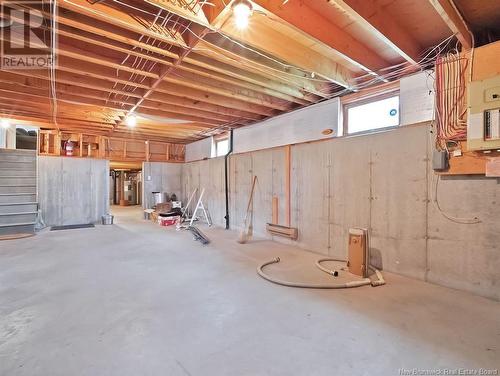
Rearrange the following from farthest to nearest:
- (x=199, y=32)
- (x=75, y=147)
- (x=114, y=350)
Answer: (x=75, y=147) → (x=199, y=32) → (x=114, y=350)

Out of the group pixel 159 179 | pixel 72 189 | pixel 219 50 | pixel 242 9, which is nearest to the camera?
pixel 242 9

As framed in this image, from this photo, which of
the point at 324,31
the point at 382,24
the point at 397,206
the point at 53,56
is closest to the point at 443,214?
the point at 397,206

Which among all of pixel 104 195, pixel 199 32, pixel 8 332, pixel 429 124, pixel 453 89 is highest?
pixel 199 32

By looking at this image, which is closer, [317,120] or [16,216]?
[317,120]

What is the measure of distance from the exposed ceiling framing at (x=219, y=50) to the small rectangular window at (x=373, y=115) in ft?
1.22

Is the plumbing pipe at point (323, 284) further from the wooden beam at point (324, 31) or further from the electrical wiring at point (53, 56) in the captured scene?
the electrical wiring at point (53, 56)

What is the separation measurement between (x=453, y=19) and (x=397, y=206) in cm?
208

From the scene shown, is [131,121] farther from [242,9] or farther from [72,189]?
[242,9]

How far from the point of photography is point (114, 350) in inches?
70.8

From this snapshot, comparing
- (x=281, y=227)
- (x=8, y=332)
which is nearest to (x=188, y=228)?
(x=281, y=227)

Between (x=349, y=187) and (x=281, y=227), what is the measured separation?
5.44 feet

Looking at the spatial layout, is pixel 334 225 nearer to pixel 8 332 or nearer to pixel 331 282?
pixel 331 282

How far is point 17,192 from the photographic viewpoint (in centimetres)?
603

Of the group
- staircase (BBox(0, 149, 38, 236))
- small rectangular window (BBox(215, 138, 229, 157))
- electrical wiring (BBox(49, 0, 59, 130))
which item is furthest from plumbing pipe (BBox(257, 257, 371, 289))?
staircase (BBox(0, 149, 38, 236))
